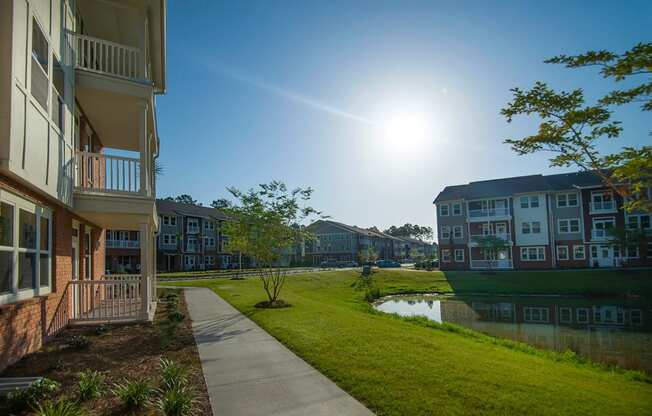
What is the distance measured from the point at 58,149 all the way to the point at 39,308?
134 inches

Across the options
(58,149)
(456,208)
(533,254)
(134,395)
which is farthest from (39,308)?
(456,208)

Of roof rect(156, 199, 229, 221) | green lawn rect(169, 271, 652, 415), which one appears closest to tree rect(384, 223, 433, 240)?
roof rect(156, 199, 229, 221)

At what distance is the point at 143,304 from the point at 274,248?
6.86 metres

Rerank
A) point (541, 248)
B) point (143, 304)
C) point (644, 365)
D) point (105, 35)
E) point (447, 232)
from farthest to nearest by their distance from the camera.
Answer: point (447, 232) < point (541, 248) < point (105, 35) < point (143, 304) < point (644, 365)

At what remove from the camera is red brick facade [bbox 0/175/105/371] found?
22.5 ft

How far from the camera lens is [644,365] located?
33.6ft

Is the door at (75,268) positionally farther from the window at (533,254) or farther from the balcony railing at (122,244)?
the window at (533,254)

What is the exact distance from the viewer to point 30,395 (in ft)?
17.0

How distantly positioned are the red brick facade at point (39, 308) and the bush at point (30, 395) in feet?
6.42

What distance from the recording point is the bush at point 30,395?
511 cm

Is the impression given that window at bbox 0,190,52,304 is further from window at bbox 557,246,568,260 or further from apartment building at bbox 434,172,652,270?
window at bbox 557,246,568,260

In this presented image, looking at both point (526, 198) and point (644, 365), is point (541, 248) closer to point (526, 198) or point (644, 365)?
point (526, 198)

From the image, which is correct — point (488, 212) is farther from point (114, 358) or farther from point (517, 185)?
point (114, 358)

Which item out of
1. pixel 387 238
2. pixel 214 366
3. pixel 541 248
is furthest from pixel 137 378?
pixel 387 238
